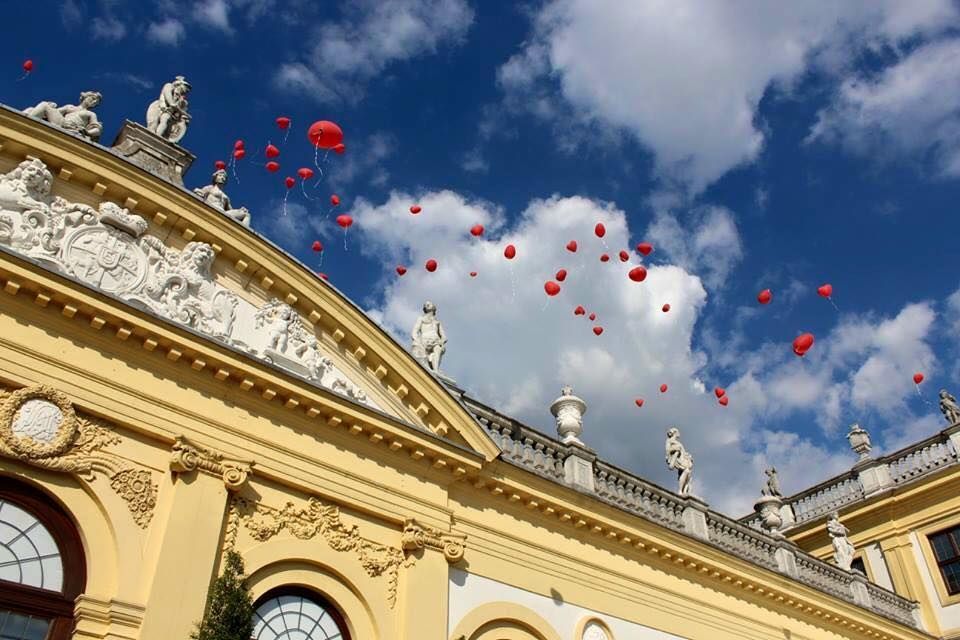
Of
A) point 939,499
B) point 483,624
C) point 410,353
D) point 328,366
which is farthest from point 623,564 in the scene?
point 939,499

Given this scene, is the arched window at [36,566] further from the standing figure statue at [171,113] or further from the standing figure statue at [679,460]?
the standing figure statue at [679,460]

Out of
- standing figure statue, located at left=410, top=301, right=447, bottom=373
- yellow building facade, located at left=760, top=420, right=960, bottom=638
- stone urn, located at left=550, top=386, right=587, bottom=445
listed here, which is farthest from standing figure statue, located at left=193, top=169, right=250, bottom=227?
yellow building facade, located at left=760, top=420, right=960, bottom=638

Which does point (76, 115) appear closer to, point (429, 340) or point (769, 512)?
point (429, 340)

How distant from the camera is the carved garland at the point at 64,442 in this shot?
9.59 m

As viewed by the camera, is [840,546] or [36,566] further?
[840,546]

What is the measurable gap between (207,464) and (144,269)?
2.96m

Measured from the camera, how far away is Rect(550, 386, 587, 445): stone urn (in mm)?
16328

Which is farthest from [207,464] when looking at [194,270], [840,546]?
[840,546]

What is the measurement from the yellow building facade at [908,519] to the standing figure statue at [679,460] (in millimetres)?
9734

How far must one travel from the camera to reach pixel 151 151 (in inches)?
498

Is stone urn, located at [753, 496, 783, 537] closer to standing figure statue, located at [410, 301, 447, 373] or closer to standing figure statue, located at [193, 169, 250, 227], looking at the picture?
standing figure statue, located at [410, 301, 447, 373]

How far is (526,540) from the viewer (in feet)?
46.9

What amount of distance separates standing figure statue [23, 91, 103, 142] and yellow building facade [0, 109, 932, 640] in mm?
513

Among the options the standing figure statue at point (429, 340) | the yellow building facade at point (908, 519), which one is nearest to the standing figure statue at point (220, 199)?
the standing figure statue at point (429, 340)
